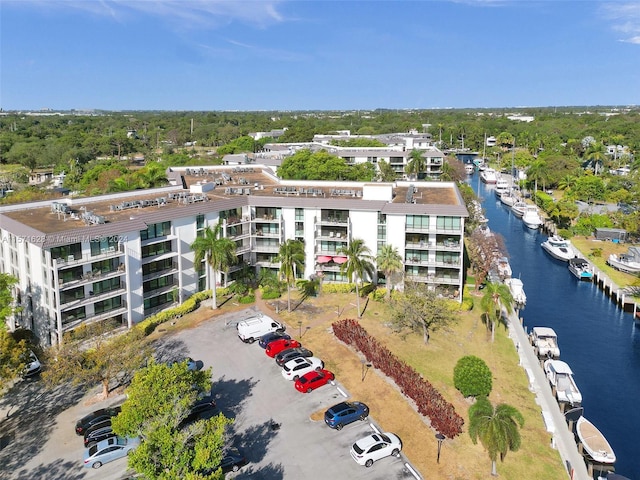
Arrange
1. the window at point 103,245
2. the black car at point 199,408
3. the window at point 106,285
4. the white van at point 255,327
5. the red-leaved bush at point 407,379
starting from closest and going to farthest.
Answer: the red-leaved bush at point 407,379, the black car at point 199,408, the window at point 103,245, the window at point 106,285, the white van at point 255,327

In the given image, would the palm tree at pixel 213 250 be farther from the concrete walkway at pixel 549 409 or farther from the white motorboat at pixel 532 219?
the white motorboat at pixel 532 219

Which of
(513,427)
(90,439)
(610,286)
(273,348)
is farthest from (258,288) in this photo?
(610,286)

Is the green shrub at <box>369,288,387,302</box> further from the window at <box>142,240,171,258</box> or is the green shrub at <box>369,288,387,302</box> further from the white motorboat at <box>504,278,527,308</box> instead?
the window at <box>142,240,171,258</box>

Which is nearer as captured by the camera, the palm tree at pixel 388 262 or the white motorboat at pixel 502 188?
the palm tree at pixel 388 262

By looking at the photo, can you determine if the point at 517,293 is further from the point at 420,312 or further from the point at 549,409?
the point at 549,409

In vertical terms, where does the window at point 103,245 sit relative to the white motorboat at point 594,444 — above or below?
above

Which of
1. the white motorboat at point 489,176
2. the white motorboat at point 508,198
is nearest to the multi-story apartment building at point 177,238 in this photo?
the white motorboat at point 508,198

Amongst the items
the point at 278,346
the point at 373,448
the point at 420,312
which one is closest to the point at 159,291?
the point at 278,346

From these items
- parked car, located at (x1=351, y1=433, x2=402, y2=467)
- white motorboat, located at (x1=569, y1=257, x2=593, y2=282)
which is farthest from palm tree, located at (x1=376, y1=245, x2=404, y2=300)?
white motorboat, located at (x1=569, y1=257, x2=593, y2=282)
